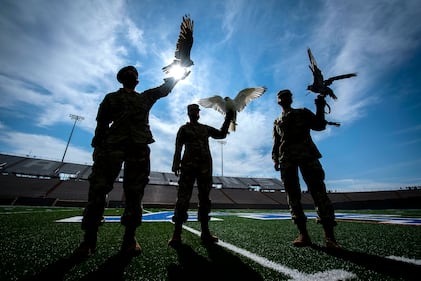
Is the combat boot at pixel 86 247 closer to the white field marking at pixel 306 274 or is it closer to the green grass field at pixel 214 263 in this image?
the green grass field at pixel 214 263

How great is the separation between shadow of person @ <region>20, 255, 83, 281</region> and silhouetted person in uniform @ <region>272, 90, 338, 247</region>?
8.62 ft

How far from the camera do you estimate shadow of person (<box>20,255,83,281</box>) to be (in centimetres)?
147

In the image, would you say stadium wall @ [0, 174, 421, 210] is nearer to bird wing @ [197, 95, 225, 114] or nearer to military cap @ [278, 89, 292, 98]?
bird wing @ [197, 95, 225, 114]

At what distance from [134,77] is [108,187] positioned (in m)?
1.59

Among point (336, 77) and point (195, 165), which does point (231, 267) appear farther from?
point (336, 77)

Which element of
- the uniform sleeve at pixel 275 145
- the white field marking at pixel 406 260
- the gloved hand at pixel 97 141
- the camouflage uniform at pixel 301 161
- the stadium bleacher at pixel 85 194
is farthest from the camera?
the stadium bleacher at pixel 85 194

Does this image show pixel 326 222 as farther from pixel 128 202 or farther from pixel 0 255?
pixel 0 255

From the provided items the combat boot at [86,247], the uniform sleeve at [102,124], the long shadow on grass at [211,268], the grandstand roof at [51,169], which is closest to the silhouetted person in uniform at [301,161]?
the long shadow on grass at [211,268]

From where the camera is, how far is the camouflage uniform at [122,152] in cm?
218

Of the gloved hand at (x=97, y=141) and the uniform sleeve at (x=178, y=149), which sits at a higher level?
the uniform sleeve at (x=178, y=149)

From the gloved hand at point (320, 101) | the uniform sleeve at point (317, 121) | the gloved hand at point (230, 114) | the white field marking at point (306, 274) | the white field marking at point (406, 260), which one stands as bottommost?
the white field marking at point (306, 274)

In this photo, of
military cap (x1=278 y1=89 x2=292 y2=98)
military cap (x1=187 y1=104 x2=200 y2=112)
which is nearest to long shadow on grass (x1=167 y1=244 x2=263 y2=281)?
military cap (x1=187 y1=104 x2=200 y2=112)

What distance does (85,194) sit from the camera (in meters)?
28.5

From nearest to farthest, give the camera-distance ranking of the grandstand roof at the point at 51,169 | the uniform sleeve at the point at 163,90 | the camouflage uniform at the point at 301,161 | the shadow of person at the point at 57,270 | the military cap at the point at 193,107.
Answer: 1. the shadow of person at the point at 57,270
2. the camouflage uniform at the point at 301,161
3. the uniform sleeve at the point at 163,90
4. the military cap at the point at 193,107
5. the grandstand roof at the point at 51,169
